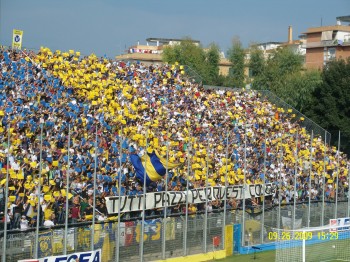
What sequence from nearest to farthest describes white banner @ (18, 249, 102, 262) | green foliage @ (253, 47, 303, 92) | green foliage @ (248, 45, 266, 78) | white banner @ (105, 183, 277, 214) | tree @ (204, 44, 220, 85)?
white banner @ (18, 249, 102, 262) → white banner @ (105, 183, 277, 214) → green foliage @ (253, 47, 303, 92) → green foliage @ (248, 45, 266, 78) → tree @ (204, 44, 220, 85)

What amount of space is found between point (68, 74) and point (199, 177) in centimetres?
965

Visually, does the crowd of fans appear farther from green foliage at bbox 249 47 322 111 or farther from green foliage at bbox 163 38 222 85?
green foliage at bbox 163 38 222 85

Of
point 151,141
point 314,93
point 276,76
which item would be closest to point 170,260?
point 151,141

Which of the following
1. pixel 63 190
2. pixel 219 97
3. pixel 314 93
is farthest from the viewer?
pixel 314 93

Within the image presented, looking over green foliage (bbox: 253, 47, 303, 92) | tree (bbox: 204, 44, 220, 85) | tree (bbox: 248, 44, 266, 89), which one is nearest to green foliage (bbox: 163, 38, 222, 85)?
tree (bbox: 204, 44, 220, 85)

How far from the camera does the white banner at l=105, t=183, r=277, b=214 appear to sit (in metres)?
21.6

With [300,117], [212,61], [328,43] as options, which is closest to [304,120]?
[300,117]

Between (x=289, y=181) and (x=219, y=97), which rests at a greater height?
(x=219, y=97)

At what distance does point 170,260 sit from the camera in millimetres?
23000

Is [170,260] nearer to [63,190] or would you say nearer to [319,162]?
[63,190]

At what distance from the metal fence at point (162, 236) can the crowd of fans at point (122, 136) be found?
31.6 inches

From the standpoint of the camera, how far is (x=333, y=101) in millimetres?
51719

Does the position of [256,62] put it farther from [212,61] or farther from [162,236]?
[162,236]
